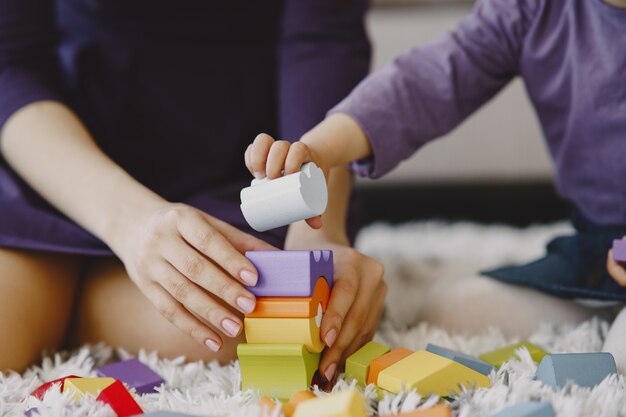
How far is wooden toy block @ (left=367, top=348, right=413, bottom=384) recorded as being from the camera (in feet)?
1.81

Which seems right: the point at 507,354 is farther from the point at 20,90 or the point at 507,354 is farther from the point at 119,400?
the point at 20,90

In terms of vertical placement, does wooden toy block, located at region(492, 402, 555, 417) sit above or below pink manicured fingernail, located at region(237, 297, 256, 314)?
below

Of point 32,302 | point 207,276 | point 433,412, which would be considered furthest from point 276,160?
point 32,302

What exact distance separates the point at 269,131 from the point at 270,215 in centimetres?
39

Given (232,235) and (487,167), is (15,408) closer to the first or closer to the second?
(232,235)

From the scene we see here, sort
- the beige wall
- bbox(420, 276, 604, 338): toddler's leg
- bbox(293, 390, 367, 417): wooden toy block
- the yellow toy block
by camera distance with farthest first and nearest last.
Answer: the beige wall → bbox(420, 276, 604, 338): toddler's leg → the yellow toy block → bbox(293, 390, 367, 417): wooden toy block

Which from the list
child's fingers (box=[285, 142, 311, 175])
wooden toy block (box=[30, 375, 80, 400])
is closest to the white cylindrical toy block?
child's fingers (box=[285, 142, 311, 175])

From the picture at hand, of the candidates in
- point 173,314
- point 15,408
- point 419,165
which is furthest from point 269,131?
point 419,165

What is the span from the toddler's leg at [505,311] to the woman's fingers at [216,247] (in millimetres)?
328

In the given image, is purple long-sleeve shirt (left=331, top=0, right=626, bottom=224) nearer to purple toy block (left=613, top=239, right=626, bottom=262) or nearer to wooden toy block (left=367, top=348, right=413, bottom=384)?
purple toy block (left=613, top=239, right=626, bottom=262)

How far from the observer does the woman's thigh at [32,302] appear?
669 millimetres

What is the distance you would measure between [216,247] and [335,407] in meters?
0.18

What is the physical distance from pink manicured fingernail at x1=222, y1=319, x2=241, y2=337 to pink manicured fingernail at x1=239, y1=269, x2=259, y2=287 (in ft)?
0.13

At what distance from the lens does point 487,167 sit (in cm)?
167
